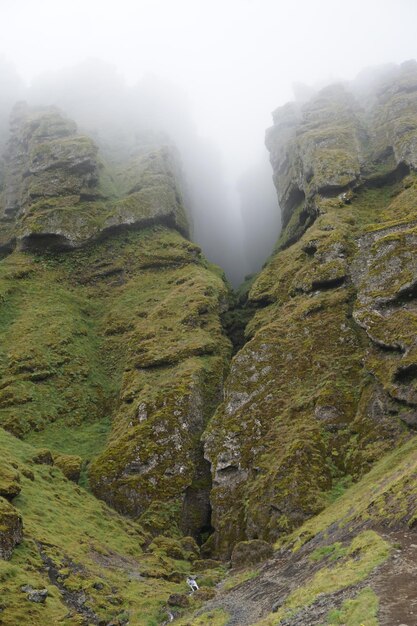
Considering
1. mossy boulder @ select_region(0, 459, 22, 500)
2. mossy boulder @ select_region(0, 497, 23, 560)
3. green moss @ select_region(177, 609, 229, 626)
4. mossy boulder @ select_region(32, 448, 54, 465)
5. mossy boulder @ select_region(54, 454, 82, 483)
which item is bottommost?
mossy boulder @ select_region(54, 454, 82, 483)

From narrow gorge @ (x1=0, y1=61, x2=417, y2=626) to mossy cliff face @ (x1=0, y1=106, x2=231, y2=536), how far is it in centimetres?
30

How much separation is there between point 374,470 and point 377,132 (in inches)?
3681

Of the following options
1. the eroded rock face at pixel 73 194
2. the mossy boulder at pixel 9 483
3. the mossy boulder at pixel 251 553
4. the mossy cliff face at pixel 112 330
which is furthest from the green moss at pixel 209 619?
the eroded rock face at pixel 73 194

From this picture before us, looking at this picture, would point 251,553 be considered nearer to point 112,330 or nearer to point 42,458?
point 42,458

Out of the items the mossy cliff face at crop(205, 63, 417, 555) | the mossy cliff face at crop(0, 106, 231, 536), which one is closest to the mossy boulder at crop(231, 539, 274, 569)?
the mossy cliff face at crop(205, 63, 417, 555)

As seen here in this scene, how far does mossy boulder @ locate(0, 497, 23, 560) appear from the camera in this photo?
26764 millimetres

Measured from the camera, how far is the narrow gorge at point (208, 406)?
2575cm

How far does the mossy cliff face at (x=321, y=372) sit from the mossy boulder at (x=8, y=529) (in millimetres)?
19672

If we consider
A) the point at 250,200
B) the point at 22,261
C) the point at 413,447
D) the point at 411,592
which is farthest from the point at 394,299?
the point at 250,200

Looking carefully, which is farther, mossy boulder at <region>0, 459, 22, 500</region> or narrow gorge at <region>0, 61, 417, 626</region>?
mossy boulder at <region>0, 459, 22, 500</region>

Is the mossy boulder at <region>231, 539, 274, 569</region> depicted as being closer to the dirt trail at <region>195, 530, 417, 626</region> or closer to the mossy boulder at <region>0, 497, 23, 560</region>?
the dirt trail at <region>195, 530, 417, 626</region>

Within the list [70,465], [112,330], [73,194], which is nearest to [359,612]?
[70,465]

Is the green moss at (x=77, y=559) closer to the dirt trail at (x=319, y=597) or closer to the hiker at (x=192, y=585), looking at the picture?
the hiker at (x=192, y=585)

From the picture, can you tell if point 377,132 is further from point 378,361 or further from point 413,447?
point 413,447
